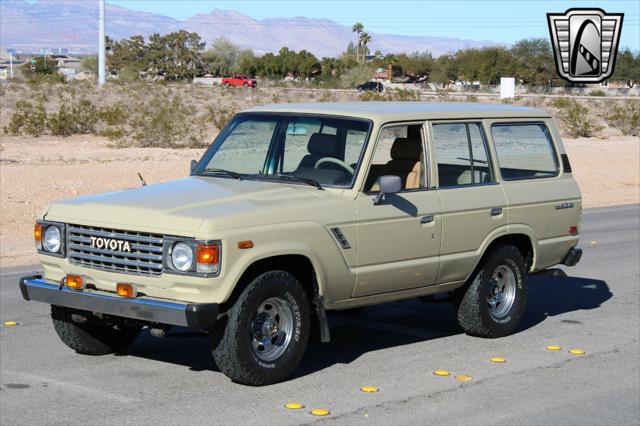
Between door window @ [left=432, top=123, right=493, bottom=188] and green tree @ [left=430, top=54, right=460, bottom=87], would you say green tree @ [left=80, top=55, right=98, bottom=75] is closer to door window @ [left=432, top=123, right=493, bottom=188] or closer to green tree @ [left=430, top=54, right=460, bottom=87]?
green tree @ [left=430, top=54, right=460, bottom=87]

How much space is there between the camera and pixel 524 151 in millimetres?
9641

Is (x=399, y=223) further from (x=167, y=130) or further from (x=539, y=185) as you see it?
(x=167, y=130)

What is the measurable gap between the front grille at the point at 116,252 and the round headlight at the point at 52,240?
132 mm

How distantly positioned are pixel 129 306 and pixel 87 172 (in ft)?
59.1

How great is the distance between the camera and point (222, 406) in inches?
269

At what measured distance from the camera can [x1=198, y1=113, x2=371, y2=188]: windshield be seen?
8.15m

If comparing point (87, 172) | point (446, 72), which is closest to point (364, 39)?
point (446, 72)

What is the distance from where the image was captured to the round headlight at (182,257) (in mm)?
6918

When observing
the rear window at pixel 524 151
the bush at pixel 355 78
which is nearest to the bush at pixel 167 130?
the rear window at pixel 524 151

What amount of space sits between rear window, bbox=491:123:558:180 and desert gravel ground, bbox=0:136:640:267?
6977 mm

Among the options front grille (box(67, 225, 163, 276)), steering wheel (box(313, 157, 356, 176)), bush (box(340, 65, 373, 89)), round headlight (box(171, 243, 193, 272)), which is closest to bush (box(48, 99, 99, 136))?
steering wheel (box(313, 157, 356, 176))

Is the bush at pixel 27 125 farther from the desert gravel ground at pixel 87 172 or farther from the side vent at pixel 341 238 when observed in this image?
the side vent at pixel 341 238

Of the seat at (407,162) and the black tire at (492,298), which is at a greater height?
the seat at (407,162)

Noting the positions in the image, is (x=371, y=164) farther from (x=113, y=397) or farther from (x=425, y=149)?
(x=113, y=397)
